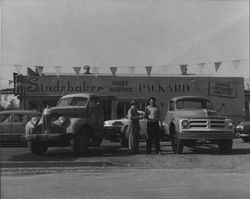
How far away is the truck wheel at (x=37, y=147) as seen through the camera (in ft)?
47.6

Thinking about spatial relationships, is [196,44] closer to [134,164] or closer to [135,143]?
[134,164]

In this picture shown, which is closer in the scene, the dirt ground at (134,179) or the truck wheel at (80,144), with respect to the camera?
the dirt ground at (134,179)

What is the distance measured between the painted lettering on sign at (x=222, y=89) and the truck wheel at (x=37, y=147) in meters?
13.2

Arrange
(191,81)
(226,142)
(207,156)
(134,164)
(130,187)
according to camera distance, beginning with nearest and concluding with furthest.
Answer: (130,187) → (134,164) → (207,156) → (226,142) → (191,81)

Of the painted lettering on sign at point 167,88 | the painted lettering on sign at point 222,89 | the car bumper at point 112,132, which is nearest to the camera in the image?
the car bumper at point 112,132

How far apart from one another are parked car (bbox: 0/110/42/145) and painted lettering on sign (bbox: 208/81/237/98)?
11.1 meters

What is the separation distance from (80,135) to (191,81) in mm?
14272

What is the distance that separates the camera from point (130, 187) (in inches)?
341

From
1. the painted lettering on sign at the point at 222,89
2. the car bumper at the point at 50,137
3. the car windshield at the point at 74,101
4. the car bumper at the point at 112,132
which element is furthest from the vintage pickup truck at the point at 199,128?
the painted lettering on sign at the point at 222,89

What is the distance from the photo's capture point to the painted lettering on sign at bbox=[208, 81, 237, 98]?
1014 inches

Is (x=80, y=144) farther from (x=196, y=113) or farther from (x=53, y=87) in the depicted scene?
(x=53, y=87)

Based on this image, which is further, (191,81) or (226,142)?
(191,81)

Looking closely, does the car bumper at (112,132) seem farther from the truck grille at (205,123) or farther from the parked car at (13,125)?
the parked car at (13,125)

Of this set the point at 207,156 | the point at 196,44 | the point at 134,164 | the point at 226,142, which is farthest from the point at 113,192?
the point at 226,142
